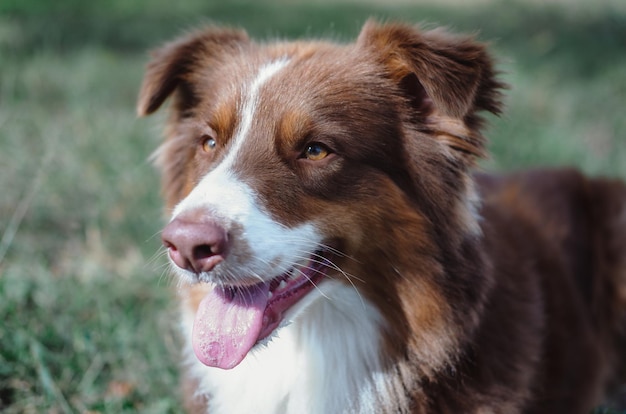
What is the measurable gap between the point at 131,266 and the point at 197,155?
77.4 inches

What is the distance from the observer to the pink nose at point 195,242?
2538mm

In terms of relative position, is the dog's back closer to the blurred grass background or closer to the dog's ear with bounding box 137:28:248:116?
the blurred grass background

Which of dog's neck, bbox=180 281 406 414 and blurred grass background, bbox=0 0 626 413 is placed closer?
dog's neck, bbox=180 281 406 414

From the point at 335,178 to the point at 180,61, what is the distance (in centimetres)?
124

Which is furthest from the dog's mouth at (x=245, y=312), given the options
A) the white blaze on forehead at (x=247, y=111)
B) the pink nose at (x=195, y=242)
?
the white blaze on forehead at (x=247, y=111)

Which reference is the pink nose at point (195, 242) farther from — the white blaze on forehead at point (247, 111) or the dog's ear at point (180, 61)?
the dog's ear at point (180, 61)

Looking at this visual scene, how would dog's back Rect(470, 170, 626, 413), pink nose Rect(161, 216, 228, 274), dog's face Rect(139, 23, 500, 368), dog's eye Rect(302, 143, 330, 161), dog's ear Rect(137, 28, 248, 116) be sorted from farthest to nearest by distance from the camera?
dog's ear Rect(137, 28, 248, 116), dog's back Rect(470, 170, 626, 413), dog's eye Rect(302, 143, 330, 161), dog's face Rect(139, 23, 500, 368), pink nose Rect(161, 216, 228, 274)

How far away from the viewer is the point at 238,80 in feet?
10.7

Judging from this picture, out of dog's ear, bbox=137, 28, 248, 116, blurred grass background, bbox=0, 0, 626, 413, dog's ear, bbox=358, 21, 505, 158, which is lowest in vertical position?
blurred grass background, bbox=0, 0, 626, 413

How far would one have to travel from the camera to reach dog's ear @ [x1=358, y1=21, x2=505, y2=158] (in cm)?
285

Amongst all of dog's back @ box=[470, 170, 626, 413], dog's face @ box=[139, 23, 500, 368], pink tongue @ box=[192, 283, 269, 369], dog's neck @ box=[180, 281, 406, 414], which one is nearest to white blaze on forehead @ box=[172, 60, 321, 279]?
dog's face @ box=[139, 23, 500, 368]

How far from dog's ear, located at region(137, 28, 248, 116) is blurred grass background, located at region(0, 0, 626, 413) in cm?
87

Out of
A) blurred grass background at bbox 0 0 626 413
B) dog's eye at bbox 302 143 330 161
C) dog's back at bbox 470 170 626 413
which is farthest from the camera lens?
blurred grass background at bbox 0 0 626 413

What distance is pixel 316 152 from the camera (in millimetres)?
2979
